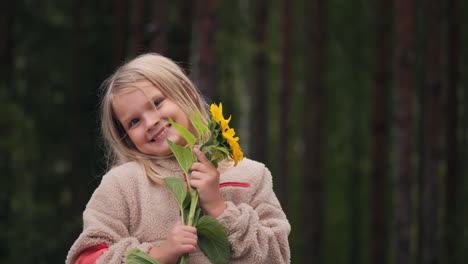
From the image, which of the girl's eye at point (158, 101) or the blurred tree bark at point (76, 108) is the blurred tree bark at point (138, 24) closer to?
the blurred tree bark at point (76, 108)

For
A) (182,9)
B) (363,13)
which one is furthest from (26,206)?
(363,13)

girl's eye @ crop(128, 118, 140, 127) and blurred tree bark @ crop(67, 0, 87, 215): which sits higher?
girl's eye @ crop(128, 118, 140, 127)

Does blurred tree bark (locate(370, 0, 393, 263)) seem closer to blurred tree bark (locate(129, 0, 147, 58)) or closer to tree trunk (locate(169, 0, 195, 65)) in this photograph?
blurred tree bark (locate(129, 0, 147, 58))

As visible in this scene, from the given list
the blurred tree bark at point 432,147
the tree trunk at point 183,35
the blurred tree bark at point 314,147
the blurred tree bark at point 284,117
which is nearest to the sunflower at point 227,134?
the tree trunk at point 183,35

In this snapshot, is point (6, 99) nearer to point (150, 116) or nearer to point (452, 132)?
point (452, 132)

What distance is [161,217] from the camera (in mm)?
2518

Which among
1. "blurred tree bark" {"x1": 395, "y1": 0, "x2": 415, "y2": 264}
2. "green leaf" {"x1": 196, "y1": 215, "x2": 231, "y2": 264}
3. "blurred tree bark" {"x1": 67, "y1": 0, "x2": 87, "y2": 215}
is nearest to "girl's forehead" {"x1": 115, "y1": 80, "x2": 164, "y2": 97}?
"green leaf" {"x1": 196, "y1": 215, "x2": 231, "y2": 264}

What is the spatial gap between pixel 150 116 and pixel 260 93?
11.4m

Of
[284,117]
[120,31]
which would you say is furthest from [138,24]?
[284,117]

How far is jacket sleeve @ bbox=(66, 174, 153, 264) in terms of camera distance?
2424 mm

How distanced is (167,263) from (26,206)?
940cm

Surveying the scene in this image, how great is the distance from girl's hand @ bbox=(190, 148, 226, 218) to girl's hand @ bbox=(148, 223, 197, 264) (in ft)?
0.38

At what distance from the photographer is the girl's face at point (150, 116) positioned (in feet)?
8.48

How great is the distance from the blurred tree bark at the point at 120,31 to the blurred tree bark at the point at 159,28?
5.95 ft
